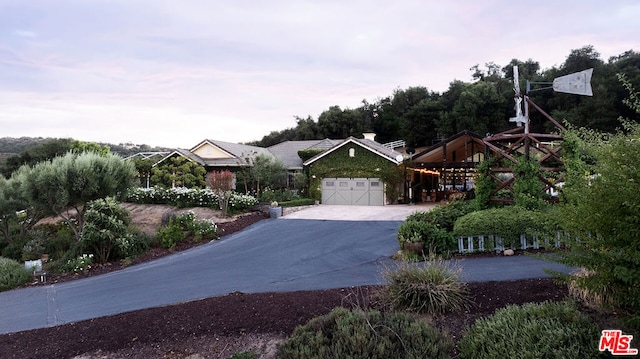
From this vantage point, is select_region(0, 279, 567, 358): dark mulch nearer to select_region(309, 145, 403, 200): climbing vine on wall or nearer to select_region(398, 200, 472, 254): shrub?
select_region(398, 200, 472, 254): shrub

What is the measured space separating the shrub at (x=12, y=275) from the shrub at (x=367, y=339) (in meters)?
8.94

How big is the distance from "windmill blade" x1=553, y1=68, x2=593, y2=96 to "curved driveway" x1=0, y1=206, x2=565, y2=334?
12.5ft

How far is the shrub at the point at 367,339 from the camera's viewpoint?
3.74 metres

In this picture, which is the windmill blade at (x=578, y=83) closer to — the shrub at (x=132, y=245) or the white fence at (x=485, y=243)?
the white fence at (x=485, y=243)

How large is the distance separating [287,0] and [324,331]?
9.40m

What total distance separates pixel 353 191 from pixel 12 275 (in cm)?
1697

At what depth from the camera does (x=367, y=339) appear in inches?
154

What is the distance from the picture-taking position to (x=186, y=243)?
12.6 meters

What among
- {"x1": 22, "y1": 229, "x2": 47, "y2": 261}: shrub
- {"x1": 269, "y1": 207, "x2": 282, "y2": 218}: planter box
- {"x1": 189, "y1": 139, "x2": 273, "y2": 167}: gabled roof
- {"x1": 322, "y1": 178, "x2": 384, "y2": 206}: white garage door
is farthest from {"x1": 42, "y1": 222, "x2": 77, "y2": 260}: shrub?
{"x1": 322, "y1": 178, "x2": 384, "y2": 206}: white garage door

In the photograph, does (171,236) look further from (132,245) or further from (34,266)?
(34,266)

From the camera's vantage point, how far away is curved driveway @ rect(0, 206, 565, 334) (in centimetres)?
676

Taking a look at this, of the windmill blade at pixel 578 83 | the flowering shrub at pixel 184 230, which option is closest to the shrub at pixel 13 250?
the flowering shrub at pixel 184 230

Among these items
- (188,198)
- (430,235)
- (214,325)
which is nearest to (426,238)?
(430,235)

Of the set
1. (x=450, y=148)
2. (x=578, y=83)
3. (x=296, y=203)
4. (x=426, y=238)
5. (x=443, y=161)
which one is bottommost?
(x=426, y=238)
